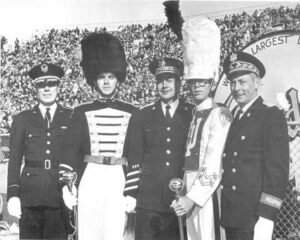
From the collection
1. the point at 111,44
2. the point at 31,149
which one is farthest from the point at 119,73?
the point at 31,149

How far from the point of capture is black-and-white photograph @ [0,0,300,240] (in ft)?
9.06

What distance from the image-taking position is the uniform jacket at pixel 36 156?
2.99 m

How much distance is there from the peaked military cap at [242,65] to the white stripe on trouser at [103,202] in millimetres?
875

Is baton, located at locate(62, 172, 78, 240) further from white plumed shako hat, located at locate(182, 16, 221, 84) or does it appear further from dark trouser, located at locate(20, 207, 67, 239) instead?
white plumed shako hat, located at locate(182, 16, 221, 84)

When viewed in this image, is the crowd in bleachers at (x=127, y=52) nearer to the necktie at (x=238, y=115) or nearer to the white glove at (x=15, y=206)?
the necktie at (x=238, y=115)

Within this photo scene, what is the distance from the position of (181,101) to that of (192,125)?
17 centimetres

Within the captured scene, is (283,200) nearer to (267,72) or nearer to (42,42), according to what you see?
(267,72)

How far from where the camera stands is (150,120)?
2949mm

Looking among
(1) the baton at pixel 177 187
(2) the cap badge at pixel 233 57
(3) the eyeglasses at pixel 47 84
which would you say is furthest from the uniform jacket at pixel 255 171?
(3) the eyeglasses at pixel 47 84

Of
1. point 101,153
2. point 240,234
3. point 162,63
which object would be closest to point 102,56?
point 162,63

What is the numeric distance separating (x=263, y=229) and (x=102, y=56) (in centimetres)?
140

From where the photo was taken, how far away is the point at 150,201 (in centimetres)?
288

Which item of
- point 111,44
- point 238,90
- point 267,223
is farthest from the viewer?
point 111,44

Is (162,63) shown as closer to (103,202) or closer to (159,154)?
(159,154)
